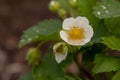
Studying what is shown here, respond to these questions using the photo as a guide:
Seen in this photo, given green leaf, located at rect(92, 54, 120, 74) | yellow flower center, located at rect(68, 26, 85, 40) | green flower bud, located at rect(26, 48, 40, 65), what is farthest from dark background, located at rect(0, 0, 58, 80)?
green leaf, located at rect(92, 54, 120, 74)

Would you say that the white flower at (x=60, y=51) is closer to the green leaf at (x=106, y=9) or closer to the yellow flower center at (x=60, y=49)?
the yellow flower center at (x=60, y=49)

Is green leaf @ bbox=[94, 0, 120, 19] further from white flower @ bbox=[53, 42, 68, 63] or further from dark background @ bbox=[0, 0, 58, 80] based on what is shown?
dark background @ bbox=[0, 0, 58, 80]

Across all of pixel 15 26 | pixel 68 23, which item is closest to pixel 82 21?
pixel 68 23

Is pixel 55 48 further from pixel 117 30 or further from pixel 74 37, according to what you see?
pixel 117 30

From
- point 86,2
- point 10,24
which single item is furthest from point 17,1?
point 86,2

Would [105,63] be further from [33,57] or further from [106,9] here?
[33,57]

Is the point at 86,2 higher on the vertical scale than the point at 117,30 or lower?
higher
